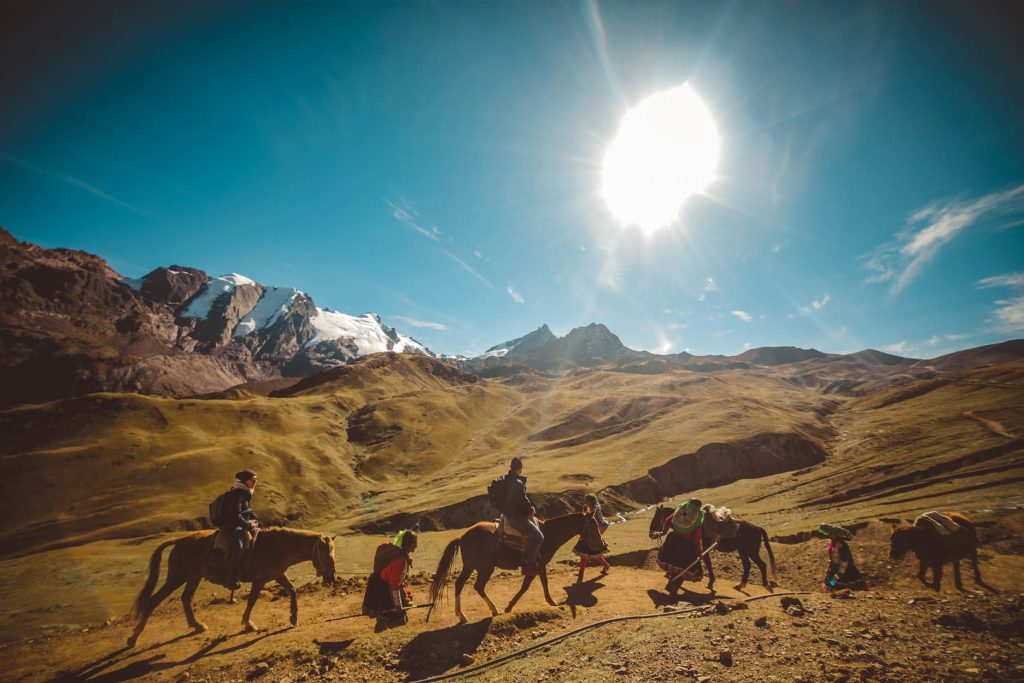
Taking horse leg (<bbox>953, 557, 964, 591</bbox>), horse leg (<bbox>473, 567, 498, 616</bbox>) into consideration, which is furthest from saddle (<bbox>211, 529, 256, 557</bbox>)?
horse leg (<bbox>953, 557, 964, 591</bbox>)

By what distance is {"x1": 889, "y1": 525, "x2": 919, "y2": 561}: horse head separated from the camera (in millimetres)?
16312

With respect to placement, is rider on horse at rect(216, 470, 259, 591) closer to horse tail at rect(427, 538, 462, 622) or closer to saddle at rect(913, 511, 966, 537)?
horse tail at rect(427, 538, 462, 622)

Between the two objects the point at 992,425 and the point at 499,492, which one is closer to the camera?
the point at 499,492

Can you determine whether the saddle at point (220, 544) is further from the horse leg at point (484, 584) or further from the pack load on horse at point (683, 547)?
the pack load on horse at point (683, 547)

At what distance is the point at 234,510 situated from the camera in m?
13.5

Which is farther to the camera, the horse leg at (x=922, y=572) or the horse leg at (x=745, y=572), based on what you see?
the horse leg at (x=745, y=572)

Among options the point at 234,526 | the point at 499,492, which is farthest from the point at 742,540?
the point at 234,526

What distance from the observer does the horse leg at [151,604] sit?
12430 mm

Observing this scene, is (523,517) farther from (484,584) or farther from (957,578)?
(957,578)

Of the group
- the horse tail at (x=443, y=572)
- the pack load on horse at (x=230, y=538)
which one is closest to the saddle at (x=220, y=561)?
the pack load on horse at (x=230, y=538)

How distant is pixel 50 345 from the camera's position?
613 feet

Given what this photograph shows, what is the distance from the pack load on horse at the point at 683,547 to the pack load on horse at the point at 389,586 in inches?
416

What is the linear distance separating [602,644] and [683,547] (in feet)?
27.1

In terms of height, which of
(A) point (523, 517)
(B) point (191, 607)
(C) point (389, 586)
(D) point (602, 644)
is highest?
(A) point (523, 517)
